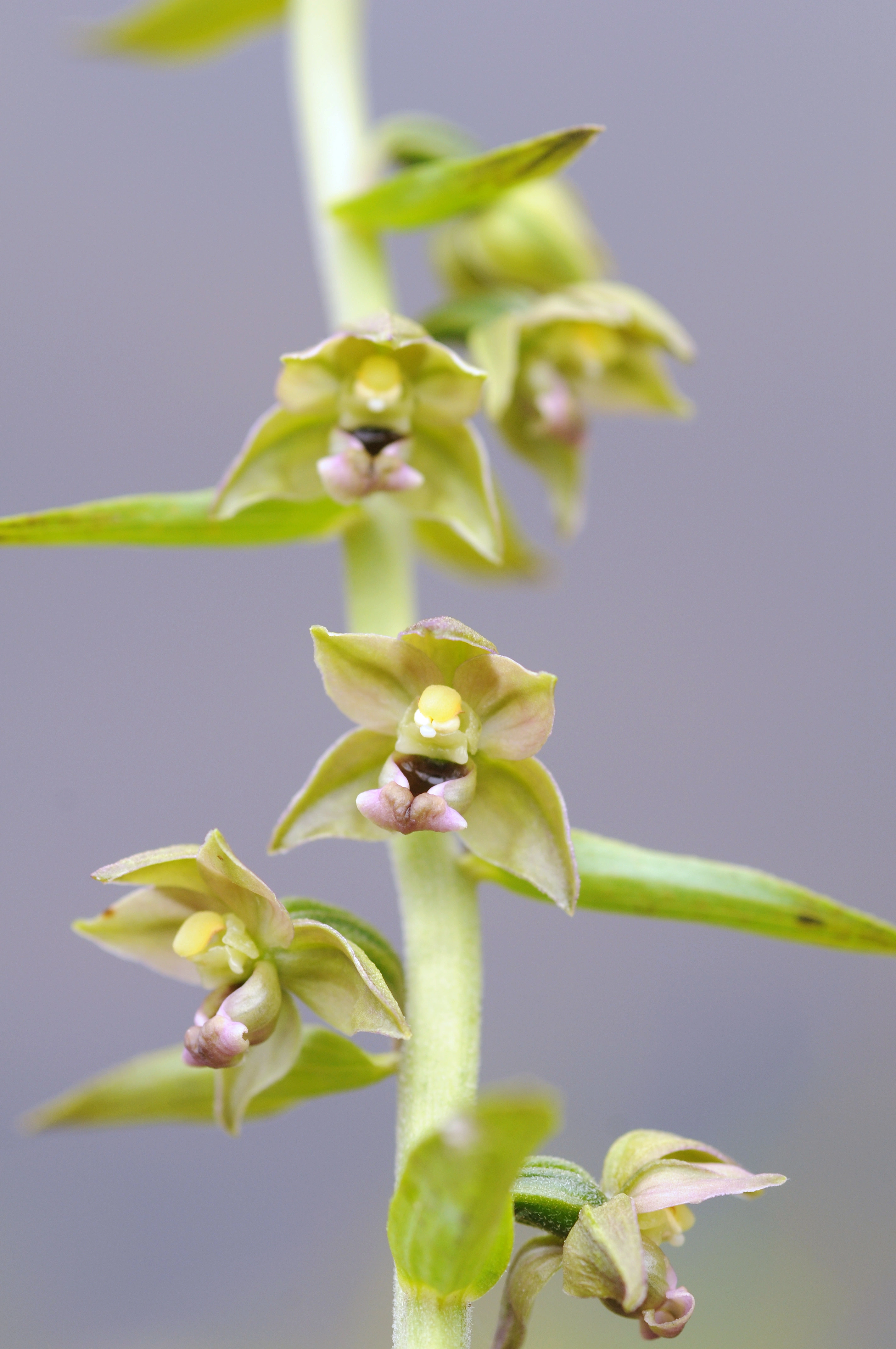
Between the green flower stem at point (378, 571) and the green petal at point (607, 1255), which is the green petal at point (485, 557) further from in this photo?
the green petal at point (607, 1255)

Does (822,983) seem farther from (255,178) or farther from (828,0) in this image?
(828,0)

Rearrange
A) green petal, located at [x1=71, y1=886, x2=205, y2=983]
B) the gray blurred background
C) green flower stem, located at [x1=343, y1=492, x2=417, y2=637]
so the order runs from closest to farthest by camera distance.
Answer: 1. green petal, located at [x1=71, y1=886, x2=205, y2=983]
2. green flower stem, located at [x1=343, y1=492, x2=417, y2=637]
3. the gray blurred background

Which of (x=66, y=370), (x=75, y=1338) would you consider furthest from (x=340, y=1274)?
(x=66, y=370)

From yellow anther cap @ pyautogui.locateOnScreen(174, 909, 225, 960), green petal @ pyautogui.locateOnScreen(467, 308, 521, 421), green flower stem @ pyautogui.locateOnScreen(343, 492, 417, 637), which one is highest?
green petal @ pyautogui.locateOnScreen(467, 308, 521, 421)

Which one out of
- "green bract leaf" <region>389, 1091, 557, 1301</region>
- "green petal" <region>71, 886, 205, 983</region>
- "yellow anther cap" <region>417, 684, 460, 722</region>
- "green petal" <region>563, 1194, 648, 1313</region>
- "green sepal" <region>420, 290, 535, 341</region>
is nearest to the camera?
"green bract leaf" <region>389, 1091, 557, 1301</region>

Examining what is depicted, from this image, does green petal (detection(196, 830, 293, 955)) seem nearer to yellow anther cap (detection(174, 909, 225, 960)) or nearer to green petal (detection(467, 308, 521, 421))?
yellow anther cap (detection(174, 909, 225, 960))

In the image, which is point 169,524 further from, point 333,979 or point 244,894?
point 333,979

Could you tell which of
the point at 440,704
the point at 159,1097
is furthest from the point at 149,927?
the point at 440,704

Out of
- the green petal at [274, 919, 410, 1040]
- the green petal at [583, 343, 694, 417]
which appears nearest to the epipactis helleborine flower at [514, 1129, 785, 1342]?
the green petal at [274, 919, 410, 1040]
